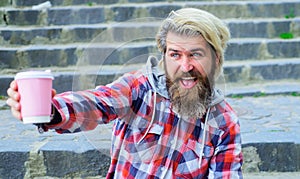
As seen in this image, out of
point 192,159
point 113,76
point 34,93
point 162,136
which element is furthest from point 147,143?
point 113,76

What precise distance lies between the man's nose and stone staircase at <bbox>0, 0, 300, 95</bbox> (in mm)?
2724

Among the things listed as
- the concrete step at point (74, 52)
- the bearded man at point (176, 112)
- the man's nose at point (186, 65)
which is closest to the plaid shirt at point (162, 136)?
the bearded man at point (176, 112)

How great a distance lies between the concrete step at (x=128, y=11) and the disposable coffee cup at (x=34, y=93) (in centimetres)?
390

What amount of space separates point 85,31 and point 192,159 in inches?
135

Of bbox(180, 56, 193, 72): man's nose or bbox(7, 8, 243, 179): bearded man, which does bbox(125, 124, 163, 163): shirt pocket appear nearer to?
bbox(7, 8, 243, 179): bearded man

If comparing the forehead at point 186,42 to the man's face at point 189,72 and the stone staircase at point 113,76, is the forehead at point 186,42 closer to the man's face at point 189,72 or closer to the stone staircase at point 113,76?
the man's face at point 189,72

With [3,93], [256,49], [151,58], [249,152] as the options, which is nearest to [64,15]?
[3,93]

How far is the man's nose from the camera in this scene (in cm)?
171

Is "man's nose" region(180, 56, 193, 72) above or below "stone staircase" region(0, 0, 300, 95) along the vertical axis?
below

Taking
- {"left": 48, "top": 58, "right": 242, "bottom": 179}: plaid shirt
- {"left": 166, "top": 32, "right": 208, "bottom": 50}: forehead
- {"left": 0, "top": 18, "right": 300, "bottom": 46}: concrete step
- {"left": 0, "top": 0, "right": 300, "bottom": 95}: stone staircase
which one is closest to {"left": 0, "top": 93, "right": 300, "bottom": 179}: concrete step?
{"left": 48, "top": 58, "right": 242, "bottom": 179}: plaid shirt

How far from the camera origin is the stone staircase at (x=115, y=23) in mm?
4750

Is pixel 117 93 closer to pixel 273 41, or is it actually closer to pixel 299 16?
pixel 273 41

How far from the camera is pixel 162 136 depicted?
5.88 ft

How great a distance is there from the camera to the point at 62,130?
1.62 m
